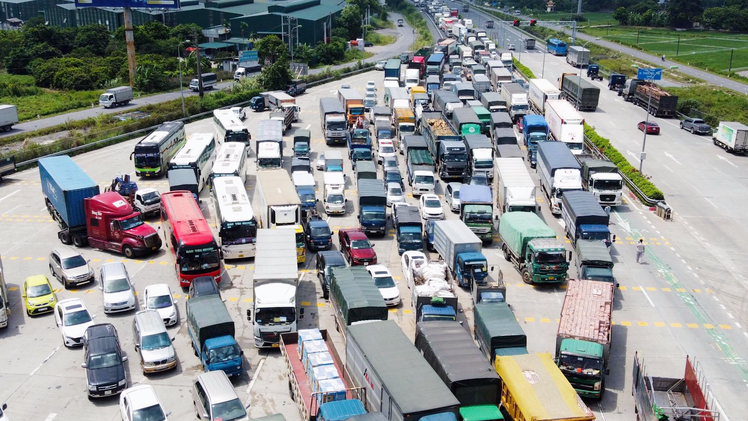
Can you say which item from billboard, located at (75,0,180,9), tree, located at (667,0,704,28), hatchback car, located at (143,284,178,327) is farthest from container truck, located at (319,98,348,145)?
tree, located at (667,0,704,28)

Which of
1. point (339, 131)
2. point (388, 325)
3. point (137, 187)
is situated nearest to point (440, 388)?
point (388, 325)

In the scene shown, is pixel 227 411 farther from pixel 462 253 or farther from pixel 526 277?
pixel 526 277

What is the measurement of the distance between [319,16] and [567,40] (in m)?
51.0

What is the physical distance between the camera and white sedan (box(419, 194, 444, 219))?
1871 inches

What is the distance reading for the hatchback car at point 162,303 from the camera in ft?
112

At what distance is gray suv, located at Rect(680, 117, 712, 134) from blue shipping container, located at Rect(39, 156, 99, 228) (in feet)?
191

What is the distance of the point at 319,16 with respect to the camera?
483 feet

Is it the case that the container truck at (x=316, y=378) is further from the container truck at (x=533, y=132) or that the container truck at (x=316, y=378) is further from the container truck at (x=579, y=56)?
the container truck at (x=579, y=56)

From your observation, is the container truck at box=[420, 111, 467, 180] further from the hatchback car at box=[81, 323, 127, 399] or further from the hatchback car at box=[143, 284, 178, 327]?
the hatchback car at box=[81, 323, 127, 399]

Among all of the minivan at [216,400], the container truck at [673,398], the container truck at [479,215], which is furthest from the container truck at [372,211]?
the container truck at [673,398]

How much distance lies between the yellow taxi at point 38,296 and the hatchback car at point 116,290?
248 cm

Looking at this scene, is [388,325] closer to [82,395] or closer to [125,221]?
[82,395]

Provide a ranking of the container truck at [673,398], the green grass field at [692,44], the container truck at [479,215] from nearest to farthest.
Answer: the container truck at [673,398], the container truck at [479,215], the green grass field at [692,44]

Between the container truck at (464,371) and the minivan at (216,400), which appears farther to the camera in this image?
the minivan at (216,400)
